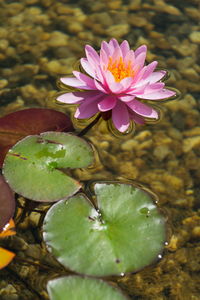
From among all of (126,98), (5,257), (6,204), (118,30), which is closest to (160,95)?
(126,98)

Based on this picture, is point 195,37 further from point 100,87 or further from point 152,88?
point 100,87

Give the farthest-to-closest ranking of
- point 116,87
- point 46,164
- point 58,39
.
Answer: point 58,39
point 116,87
point 46,164

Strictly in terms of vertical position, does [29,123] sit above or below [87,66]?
below

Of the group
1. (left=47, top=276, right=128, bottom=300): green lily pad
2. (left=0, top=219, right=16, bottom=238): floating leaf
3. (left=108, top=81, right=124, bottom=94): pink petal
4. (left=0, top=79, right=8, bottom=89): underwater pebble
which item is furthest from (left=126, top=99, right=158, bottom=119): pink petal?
(left=47, top=276, right=128, bottom=300): green lily pad

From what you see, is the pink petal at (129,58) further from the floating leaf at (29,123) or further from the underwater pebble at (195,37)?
the underwater pebble at (195,37)

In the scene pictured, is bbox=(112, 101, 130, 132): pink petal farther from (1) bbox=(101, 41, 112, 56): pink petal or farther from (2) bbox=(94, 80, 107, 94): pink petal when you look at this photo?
(1) bbox=(101, 41, 112, 56): pink petal

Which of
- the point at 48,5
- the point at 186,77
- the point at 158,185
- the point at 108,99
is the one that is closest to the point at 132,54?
the point at 108,99

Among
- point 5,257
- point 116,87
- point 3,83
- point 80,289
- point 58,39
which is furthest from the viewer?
point 58,39
